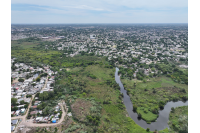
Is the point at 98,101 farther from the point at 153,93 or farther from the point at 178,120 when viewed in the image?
the point at 178,120

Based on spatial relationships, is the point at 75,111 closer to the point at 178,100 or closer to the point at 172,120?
the point at 172,120

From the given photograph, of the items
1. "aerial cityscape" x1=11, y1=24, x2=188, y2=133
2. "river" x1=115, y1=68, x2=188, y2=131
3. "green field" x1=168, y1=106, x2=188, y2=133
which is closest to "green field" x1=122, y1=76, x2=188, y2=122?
"aerial cityscape" x1=11, y1=24, x2=188, y2=133

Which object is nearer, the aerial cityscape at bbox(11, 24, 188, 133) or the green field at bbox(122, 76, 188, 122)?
the aerial cityscape at bbox(11, 24, 188, 133)

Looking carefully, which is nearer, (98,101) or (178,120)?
(178,120)

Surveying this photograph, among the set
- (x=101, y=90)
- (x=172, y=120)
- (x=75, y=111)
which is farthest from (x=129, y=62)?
(x=75, y=111)

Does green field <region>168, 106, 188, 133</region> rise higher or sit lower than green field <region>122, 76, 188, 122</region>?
lower

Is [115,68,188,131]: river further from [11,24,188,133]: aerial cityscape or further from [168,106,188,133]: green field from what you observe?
[168,106,188,133]: green field

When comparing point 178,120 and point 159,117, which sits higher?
point 178,120

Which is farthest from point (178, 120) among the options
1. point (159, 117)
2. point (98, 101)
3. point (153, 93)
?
point (98, 101)
